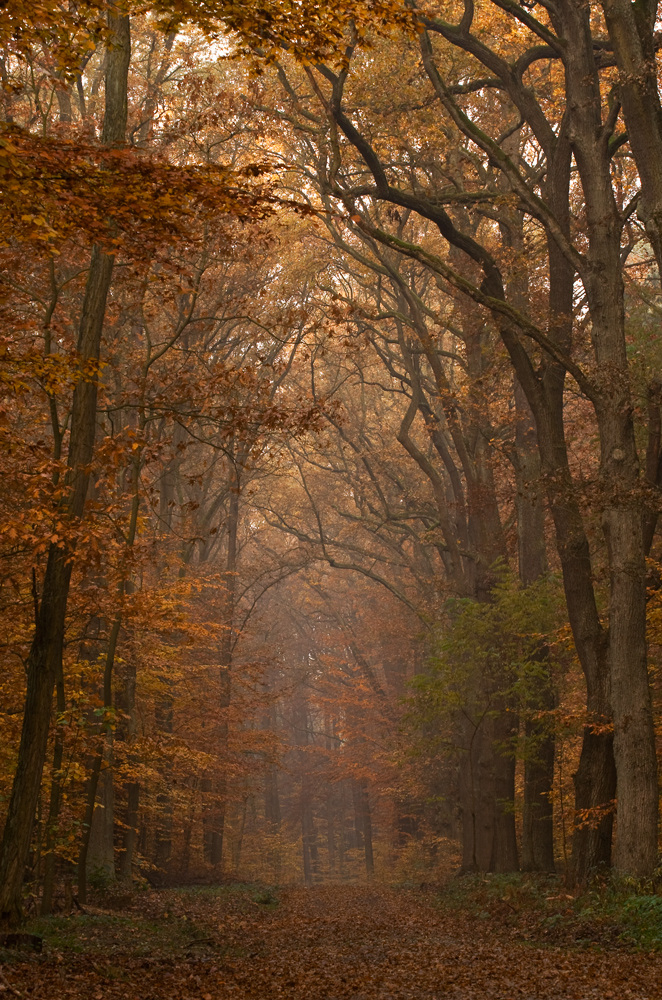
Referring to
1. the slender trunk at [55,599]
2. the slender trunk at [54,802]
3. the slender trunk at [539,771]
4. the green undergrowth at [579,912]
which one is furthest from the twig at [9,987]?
the slender trunk at [539,771]

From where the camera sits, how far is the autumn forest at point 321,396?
25.1 ft

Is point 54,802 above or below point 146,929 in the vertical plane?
above

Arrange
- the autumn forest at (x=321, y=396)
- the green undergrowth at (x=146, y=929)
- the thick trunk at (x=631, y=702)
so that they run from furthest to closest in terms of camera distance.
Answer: the thick trunk at (x=631, y=702), the green undergrowth at (x=146, y=929), the autumn forest at (x=321, y=396)

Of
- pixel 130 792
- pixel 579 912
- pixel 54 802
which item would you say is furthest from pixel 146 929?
pixel 130 792

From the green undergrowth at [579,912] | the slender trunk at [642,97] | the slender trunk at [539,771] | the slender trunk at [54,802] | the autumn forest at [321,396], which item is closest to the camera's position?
the autumn forest at [321,396]

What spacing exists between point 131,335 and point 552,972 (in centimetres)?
1443

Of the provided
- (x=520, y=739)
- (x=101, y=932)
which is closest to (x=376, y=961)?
(x=101, y=932)

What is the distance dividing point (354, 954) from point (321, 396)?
33.7ft

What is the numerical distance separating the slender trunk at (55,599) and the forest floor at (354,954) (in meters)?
0.88

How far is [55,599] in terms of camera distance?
28.4ft

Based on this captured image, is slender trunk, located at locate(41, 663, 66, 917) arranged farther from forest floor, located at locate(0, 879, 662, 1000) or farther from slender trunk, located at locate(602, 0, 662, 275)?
slender trunk, located at locate(602, 0, 662, 275)

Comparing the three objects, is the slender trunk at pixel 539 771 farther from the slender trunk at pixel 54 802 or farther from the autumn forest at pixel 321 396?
the slender trunk at pixel 54 802

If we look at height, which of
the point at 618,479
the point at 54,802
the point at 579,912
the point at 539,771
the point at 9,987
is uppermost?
the point at 618,479

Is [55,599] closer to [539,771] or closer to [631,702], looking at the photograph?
[631,702]
